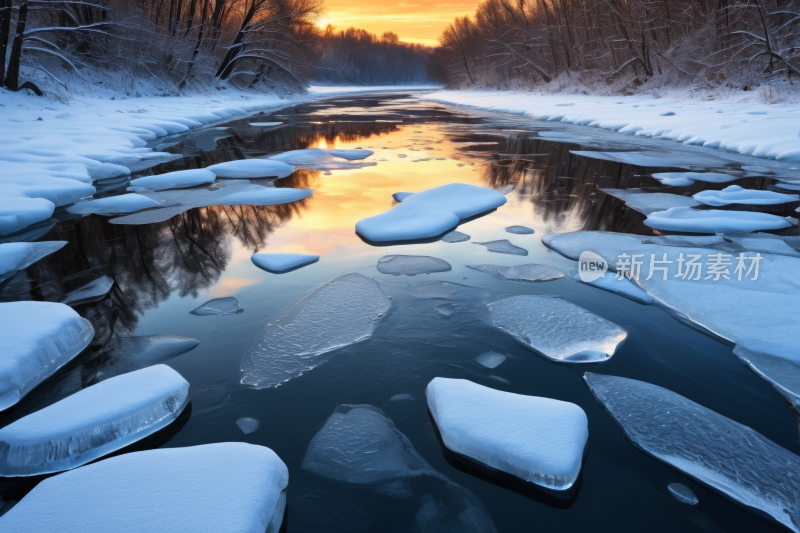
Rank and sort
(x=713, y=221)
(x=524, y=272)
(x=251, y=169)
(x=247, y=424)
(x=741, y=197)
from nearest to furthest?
(x=247, y=424) → (x=524, y=272) → (x=713, y=221) → (x=741, y=197) → (x=251, y=169)

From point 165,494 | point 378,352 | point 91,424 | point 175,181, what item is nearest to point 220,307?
point 378,352

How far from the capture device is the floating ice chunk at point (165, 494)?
1.13m

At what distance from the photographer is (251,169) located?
6.05 m

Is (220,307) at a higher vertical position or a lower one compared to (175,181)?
lower

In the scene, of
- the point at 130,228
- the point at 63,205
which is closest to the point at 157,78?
the point at 63,205

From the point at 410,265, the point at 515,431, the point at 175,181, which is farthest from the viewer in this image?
the point at 175,181

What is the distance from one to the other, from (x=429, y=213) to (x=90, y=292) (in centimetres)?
253

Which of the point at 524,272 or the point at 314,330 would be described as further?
the point at 524,272

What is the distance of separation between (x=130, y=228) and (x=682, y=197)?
511 cm

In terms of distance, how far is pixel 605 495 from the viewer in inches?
55.2

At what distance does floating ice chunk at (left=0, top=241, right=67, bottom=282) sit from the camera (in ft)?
9.78

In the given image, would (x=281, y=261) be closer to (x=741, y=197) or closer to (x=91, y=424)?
(x=91, y=424)

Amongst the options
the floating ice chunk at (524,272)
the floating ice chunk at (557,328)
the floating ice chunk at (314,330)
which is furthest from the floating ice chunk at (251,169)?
the floating ice chunk at (557,328)

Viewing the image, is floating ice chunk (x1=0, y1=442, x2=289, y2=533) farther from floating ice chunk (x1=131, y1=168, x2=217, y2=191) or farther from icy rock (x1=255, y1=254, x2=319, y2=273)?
floating ice chunk (x1=131, y1=168, x2=217, y2=191)
